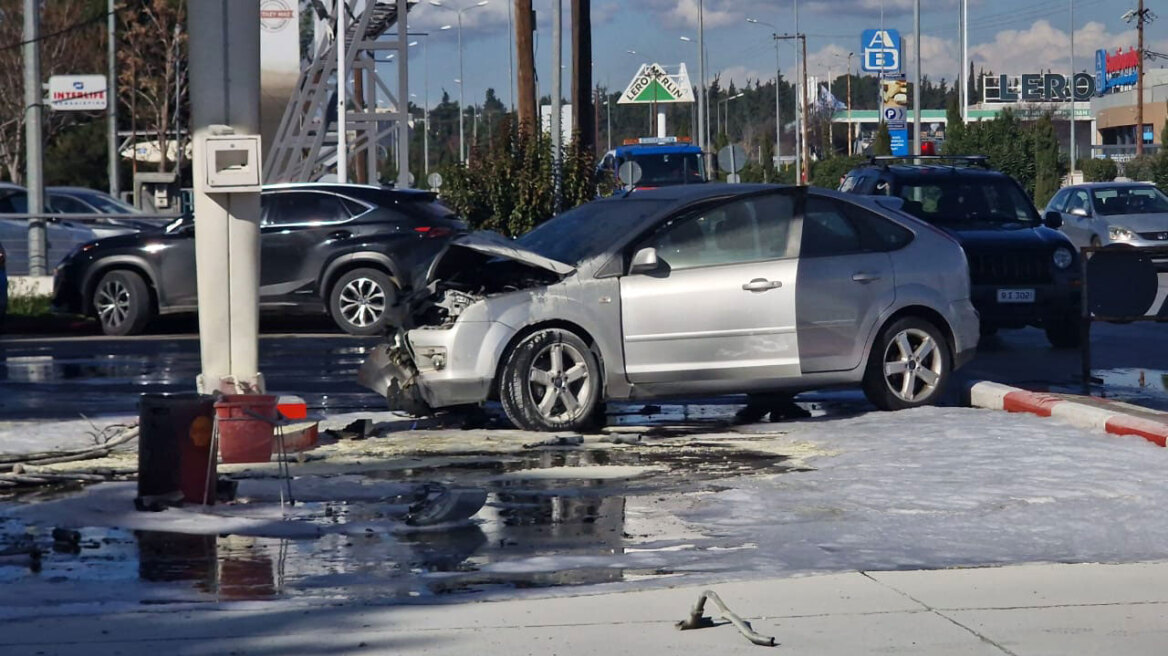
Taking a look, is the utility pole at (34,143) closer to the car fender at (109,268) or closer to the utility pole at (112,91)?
the car fender at (109,268)

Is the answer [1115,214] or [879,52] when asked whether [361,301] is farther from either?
[879,52]

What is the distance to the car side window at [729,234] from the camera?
431 inches

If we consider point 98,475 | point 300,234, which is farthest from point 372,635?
point 300,234

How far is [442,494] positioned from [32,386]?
6809 millimetres

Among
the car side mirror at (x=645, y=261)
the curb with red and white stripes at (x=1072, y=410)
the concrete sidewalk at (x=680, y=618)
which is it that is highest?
the car side mirror at (x=645, y=261)

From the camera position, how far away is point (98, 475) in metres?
8.91

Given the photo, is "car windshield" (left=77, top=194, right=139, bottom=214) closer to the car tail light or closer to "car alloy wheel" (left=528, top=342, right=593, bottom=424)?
the car tail light

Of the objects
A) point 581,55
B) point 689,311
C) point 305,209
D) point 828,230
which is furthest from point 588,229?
point 581,55

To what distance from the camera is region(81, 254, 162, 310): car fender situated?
1806cm

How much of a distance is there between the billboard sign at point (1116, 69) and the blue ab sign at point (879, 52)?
2283 inches

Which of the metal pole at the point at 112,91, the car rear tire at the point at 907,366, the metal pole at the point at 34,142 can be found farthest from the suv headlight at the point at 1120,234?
the metal pole at the point at 112,91

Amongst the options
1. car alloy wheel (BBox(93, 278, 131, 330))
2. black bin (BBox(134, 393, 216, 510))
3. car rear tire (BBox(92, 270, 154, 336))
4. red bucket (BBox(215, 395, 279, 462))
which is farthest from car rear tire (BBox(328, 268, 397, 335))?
black bin (BBox(134, 393, 216, 510))

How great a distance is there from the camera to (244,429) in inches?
367

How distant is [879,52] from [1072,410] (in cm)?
4176
